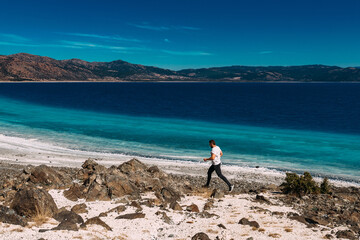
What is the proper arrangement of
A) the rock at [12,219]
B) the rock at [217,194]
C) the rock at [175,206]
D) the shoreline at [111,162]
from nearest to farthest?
the rock at [12,219] → the rock at [175,206] → the rock at [217,194] → the shoreline at [111,162]

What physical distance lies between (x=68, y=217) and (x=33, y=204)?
1.15 m

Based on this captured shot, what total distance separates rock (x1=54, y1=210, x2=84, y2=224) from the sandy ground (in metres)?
0.21

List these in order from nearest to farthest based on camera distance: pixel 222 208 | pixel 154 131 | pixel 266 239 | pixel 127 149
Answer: pixel 266 239 → pixel 222 208 → pixel 127 149 → pixel 154 131

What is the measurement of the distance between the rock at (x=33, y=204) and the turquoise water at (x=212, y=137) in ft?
56.9

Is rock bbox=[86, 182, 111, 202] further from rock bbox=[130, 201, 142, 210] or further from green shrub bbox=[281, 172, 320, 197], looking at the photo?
green shrub bbox=[281, 172, 320, 197]

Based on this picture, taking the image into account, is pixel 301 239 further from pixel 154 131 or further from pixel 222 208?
pixel 154 131

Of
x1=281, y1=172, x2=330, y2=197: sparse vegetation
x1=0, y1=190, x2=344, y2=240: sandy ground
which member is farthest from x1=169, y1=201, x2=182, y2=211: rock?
x1=281, y1=172, x2=330, y2=197: sparse vegetation

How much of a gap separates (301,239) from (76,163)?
18.8 metres

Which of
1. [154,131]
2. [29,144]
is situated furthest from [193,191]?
[154,131]

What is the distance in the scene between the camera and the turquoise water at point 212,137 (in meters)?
27.1

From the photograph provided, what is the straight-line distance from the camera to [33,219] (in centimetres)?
996

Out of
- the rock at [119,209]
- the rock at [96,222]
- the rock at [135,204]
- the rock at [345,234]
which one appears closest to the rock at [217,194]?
the rock at [135,204]

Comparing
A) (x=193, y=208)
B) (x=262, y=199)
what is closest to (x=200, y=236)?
(x=193, y=208)

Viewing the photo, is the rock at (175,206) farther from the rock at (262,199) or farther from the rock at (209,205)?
the rock at (262,199)
